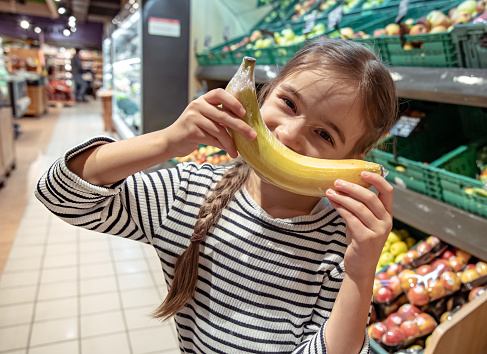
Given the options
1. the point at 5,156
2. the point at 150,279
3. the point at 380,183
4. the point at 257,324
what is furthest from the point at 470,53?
the point at 5,156

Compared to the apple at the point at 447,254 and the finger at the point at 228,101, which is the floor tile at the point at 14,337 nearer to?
the finger at the point at 228,101

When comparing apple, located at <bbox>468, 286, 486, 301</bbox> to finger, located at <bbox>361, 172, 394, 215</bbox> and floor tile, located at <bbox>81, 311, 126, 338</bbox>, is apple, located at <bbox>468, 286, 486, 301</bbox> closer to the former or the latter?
finger, located at <bbox>361, 172, 394, 215</bbox>

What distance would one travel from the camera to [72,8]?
17.3 meters

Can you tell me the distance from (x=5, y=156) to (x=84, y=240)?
2217 millimetres

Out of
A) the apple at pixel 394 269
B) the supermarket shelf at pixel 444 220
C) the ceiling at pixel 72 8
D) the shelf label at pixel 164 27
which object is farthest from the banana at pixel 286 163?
the ceiling at pixel 72 8

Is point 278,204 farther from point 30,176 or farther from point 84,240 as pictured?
point 30,176

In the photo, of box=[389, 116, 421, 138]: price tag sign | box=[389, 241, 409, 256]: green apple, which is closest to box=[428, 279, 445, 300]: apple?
box=[389, 241, 409, 256]: green apple

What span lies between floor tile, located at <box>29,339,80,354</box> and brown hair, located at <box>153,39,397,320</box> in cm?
166

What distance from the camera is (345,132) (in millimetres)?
872

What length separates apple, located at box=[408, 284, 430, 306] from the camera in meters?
1.70

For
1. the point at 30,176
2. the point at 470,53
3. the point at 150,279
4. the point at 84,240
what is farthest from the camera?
the point at 30,176

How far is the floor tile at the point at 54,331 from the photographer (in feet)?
7.61

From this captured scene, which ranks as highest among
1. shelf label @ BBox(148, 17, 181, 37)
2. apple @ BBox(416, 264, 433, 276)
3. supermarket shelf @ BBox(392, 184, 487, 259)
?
shelf label @ BBox(148, 17, 181, 37)

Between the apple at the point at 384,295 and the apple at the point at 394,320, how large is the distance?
0.28ft
